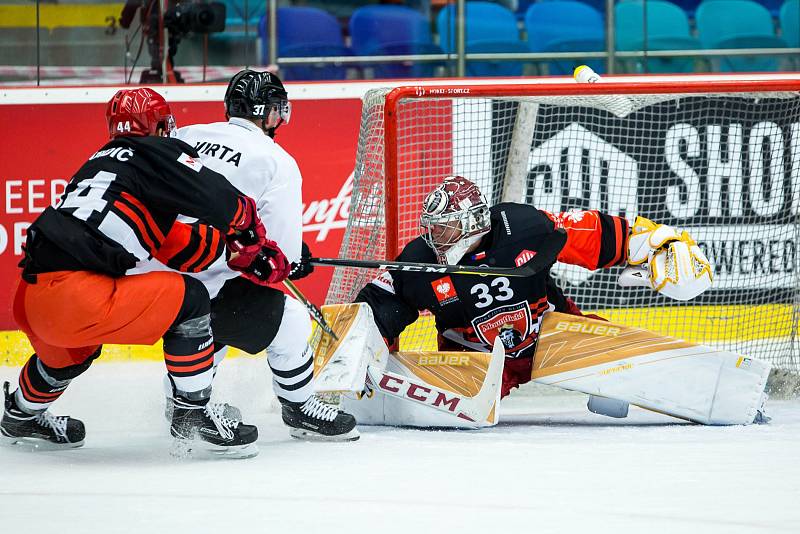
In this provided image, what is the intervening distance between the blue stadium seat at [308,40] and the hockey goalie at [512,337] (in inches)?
81.6

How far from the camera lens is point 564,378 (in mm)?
3330

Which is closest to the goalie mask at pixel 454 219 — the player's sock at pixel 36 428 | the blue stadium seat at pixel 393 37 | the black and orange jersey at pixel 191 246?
the black and orange jersey at pixel 191 246

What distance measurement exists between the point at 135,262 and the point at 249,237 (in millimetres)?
312

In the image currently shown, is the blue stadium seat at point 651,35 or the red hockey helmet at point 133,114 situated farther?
the blue stadium seat at point 651,35

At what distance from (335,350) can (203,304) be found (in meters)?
0.60

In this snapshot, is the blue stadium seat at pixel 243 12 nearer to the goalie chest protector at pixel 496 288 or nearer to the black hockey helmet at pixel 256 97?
the black hockey helmet at pixel 256 97

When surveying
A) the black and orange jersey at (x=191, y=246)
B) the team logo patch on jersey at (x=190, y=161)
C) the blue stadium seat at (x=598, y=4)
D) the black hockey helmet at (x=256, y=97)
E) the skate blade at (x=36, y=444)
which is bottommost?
the skate blade at (x=36, y=444)

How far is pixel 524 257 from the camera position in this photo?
335 cm

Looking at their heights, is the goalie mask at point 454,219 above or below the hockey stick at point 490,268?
above

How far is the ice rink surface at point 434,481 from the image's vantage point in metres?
2.16

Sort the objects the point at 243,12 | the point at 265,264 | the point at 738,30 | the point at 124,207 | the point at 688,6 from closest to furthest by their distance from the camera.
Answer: the point at 124,207
the point at 265,264
the point at 243,12
the point at 738,30
the point at 688,6

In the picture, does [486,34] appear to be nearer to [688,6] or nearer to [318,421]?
[688,6]

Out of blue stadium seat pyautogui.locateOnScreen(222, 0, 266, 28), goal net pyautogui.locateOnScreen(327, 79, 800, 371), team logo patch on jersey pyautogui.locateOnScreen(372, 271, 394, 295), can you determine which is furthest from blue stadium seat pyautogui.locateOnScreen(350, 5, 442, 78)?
team logo patch on jersey pyautogui.locateOnScreen(372, 271, 394, 295)

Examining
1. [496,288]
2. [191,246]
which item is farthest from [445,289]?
[191,246]
